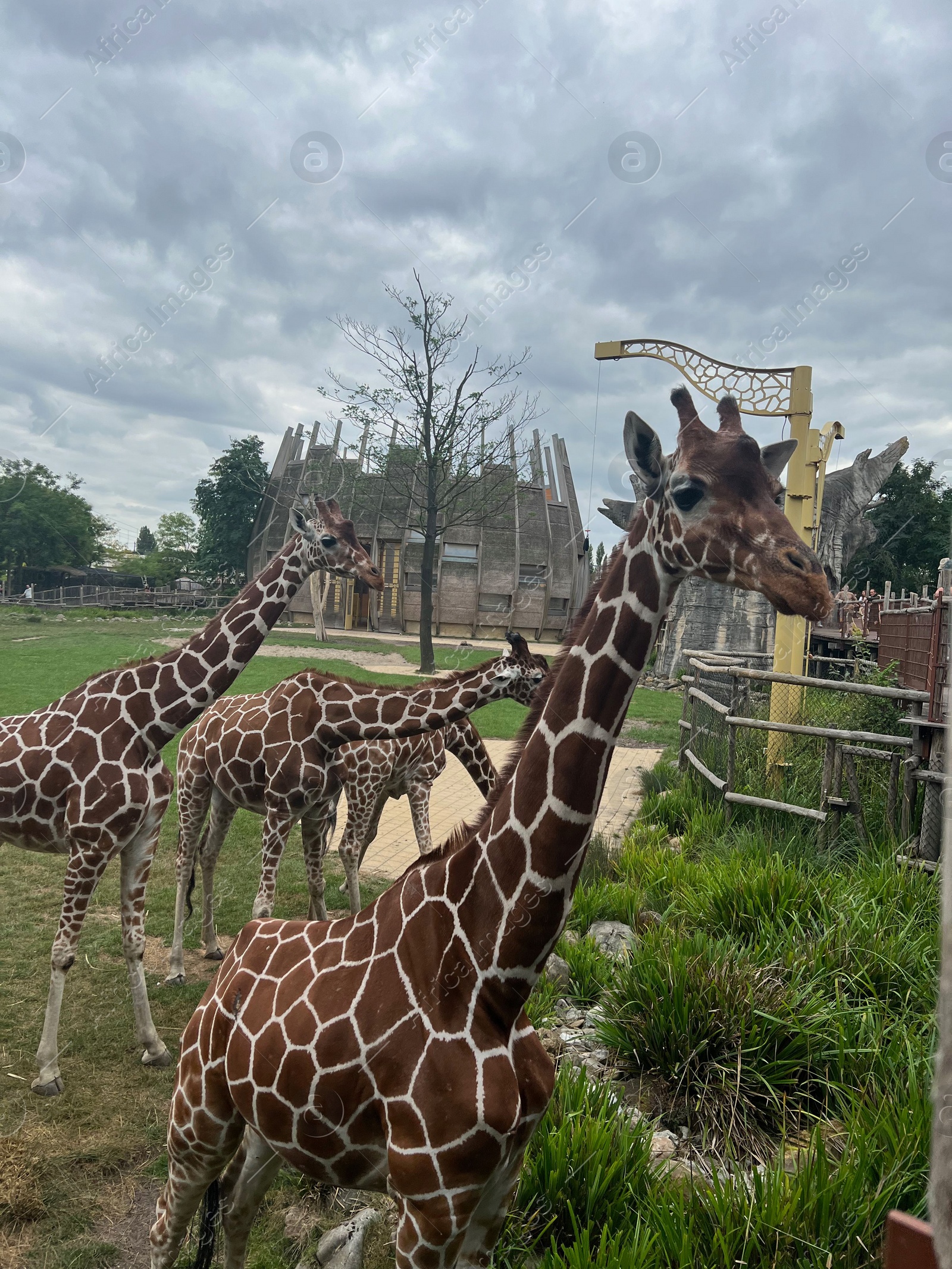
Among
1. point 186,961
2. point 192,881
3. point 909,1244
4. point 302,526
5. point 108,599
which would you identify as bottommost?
point 186,961

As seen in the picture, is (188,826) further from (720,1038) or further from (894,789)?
(894,789)

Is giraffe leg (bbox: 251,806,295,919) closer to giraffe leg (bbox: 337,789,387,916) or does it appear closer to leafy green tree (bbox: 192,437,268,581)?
giraffe leg (bbox: 337,789,387,916)

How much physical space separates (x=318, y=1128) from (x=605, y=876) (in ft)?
16.8

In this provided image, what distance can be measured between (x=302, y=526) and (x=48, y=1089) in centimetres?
360

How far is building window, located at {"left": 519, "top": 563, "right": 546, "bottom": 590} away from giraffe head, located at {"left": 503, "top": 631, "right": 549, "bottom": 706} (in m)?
26.1

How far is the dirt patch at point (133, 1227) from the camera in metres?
3.33

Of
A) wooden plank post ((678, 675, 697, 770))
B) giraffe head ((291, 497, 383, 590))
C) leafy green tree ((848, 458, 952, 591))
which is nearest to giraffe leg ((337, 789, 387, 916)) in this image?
giraffe head ((291, 497, 383, 590))

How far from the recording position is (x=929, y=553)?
29.7 m

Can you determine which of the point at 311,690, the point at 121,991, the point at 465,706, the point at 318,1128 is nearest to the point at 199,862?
the point at 121,991

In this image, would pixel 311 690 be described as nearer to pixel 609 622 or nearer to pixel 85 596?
pixel 609 622

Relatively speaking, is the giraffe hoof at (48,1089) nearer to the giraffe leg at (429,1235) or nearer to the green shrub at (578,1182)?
the green shrub at (578,1182)

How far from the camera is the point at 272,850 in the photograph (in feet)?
17.4

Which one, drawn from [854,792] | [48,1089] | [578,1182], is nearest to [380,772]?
[48,1089]

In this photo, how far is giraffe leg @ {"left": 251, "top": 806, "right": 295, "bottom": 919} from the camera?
5266 mm
